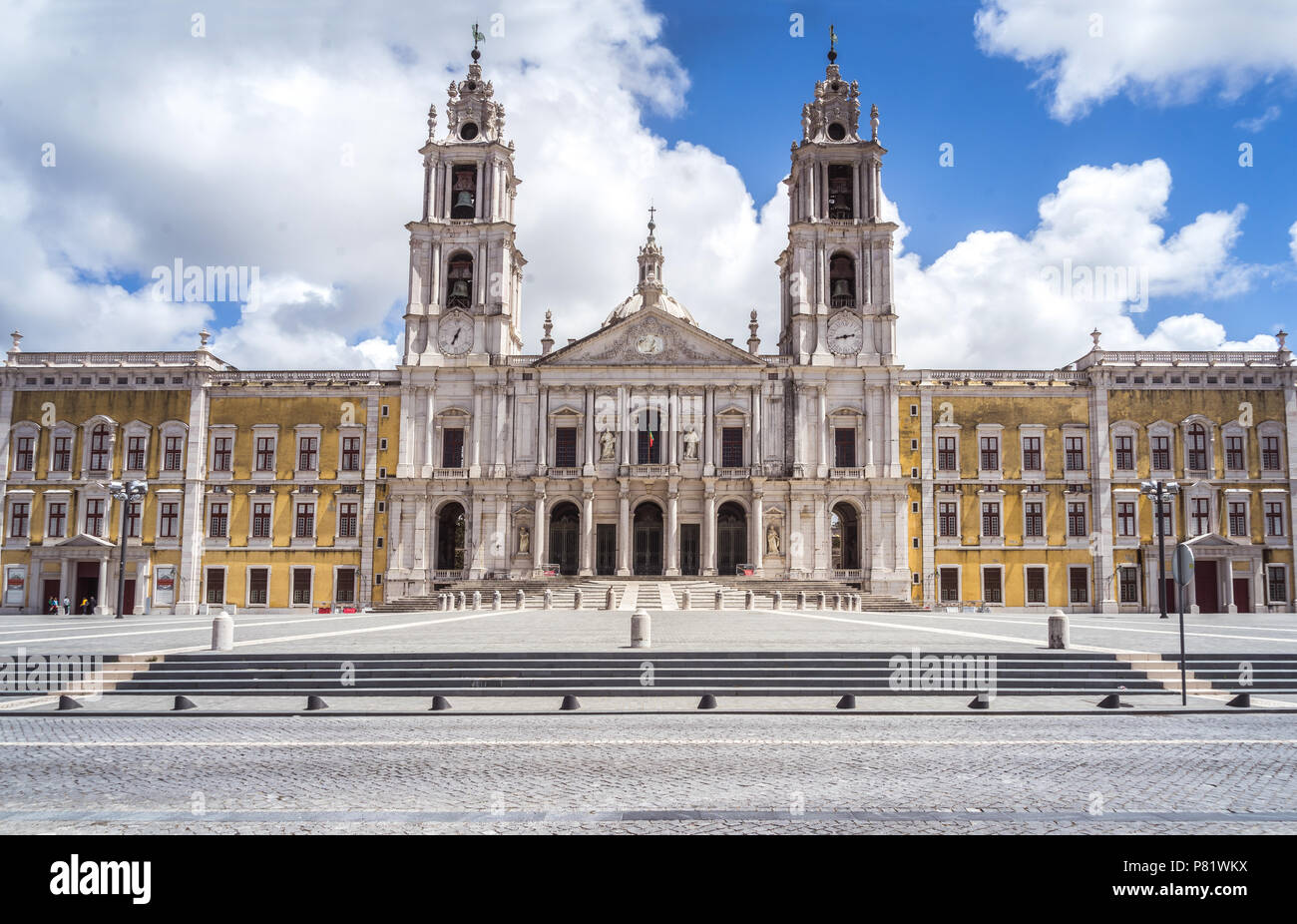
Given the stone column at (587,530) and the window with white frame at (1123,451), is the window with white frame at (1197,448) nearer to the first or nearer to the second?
the window with white frame at (1123,451)

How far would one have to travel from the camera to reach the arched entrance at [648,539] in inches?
1831

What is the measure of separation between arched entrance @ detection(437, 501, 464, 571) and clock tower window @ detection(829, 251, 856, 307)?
21.1m

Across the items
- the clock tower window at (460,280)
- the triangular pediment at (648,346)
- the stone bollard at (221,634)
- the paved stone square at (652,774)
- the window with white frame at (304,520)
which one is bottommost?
the paved stone square at (652,774)

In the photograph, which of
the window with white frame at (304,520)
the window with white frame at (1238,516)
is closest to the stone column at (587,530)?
the window with white frame at (304,520)

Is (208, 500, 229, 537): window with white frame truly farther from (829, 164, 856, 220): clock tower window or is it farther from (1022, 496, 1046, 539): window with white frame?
(1022, 496, 1046, 539): window with white frame

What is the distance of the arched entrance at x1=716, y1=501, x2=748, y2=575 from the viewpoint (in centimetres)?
4659

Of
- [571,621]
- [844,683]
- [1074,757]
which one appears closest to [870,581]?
[571,621]

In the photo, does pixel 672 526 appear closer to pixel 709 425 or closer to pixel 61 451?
pixel 709 425

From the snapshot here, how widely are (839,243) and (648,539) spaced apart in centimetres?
1721

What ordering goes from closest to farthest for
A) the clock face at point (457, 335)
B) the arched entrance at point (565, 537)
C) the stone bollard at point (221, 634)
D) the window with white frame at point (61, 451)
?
the stone bollard at point (221, 634) → the window with white frame at point (61, 451) → the arched entrance at point (565, 537) → the clock face at point (457, 335)

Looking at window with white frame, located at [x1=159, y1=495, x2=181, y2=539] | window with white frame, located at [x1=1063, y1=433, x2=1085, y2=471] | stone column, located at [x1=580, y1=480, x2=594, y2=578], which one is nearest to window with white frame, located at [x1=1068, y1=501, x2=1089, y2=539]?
window with white frame, located at [x1=1063, y1=433, x2=1085, y2=471]

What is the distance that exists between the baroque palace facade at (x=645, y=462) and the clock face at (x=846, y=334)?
17 centimetres

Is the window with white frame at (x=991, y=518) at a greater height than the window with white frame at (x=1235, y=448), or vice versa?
the window with white frame at (x=1235, y=448)

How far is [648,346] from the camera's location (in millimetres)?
47062
